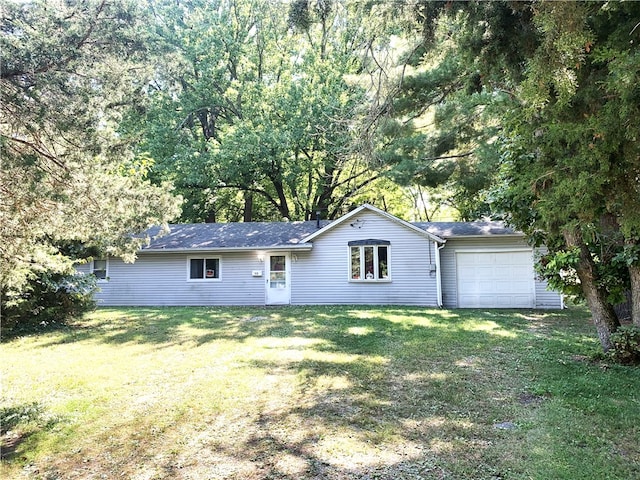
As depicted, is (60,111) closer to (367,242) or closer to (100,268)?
(367,242)

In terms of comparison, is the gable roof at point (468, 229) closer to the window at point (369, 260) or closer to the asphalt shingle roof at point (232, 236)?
the window at point (369, 260)

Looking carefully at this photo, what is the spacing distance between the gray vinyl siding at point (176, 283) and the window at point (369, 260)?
345 cm

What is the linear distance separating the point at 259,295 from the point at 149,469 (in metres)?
12.0

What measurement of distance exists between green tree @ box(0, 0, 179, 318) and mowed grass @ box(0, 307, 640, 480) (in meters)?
2.15

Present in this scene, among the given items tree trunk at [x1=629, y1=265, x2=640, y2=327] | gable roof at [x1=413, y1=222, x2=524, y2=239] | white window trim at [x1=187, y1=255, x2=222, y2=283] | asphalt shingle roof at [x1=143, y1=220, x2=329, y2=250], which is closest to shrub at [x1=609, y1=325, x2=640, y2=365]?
tree trunk at [x1=629, y1=265, x2=640, y2=327]

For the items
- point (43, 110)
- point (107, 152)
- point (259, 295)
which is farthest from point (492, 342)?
point (259, 295)

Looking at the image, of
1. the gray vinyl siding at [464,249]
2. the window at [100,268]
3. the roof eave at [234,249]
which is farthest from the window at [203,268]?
the gray vinyl siding at [464,249]

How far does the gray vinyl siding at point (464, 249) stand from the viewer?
44.9 feet

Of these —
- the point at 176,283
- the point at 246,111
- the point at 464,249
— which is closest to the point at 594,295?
the point at 464,249

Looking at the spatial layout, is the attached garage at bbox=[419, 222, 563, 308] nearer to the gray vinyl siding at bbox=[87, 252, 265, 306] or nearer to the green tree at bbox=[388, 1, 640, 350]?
the gray vinyl siding at bbox=[87, 252, 265, 306]

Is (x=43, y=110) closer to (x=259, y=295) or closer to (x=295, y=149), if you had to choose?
(x=259, y=295)

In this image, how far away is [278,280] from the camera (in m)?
15.3

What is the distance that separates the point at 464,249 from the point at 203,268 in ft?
31.9

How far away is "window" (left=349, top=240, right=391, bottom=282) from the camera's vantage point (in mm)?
14594
